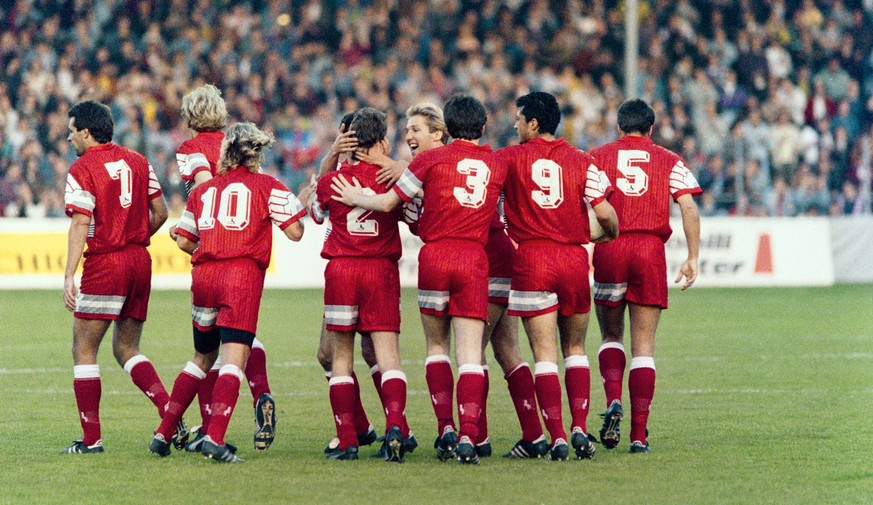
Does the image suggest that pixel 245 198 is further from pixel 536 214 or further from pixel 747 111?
pixel 747 111

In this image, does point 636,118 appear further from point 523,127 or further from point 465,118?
point 465,118

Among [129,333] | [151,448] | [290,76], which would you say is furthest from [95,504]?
[290,76]

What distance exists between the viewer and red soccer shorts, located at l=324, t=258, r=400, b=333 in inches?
316

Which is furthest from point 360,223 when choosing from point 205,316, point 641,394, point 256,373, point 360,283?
point 641,394

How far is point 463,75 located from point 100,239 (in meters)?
18.2

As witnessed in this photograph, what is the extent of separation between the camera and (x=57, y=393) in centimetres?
1117

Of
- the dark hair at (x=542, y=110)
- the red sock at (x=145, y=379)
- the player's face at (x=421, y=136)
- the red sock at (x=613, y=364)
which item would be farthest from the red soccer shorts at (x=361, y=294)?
the red sock at (x=613, y=364)

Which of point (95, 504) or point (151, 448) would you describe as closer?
point (95, 504)

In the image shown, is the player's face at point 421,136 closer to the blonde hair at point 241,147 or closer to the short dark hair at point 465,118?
the short dark hair at point 465,118

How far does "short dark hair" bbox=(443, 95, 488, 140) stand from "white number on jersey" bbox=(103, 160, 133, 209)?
195 centimetres

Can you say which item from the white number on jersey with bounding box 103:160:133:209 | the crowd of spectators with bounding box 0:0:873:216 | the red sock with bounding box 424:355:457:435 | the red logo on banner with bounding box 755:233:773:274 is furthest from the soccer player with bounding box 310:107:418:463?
the red logo on banner with bounding box 755:233:773:274

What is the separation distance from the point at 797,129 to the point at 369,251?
19.0m

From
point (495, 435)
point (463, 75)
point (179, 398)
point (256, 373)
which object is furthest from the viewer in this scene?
point (463, 75)

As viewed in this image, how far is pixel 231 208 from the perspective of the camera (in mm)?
7961
